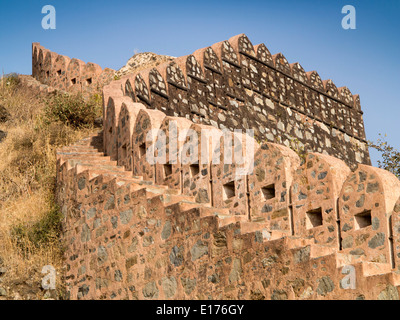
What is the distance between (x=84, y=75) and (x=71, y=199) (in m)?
9.95

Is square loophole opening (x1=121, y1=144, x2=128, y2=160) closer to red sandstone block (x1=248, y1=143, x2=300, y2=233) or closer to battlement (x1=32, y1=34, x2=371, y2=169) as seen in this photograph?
battlement (x1=32, y1=34, x2=371, y2=169)

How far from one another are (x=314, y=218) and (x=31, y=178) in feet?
21.0

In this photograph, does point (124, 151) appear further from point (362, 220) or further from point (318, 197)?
point (362, 220)

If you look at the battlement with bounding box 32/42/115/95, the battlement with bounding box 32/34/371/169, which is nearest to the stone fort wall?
the battlement with bounding box 32/34/371/169

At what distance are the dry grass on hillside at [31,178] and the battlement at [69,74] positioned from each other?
147cm

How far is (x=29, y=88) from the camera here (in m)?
20.0

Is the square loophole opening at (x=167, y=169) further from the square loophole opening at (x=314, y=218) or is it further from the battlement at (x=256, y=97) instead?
the battlement at (x=256, y=97)

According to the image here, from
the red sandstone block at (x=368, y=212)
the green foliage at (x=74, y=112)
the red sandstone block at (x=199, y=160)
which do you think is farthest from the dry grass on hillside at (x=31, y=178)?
the red sandstone block at (x=368, y=212)

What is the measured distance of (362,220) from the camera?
8008mm

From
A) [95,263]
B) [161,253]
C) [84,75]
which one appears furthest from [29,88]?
[161,253]

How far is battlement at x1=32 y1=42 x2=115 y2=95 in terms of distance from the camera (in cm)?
2036

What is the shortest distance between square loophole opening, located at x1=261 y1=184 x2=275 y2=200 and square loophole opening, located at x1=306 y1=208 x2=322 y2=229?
71cm

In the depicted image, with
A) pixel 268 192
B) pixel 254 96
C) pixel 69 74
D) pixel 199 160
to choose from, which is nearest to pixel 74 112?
pixel 254 96

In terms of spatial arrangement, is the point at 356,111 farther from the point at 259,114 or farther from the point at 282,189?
the point at 282,189
